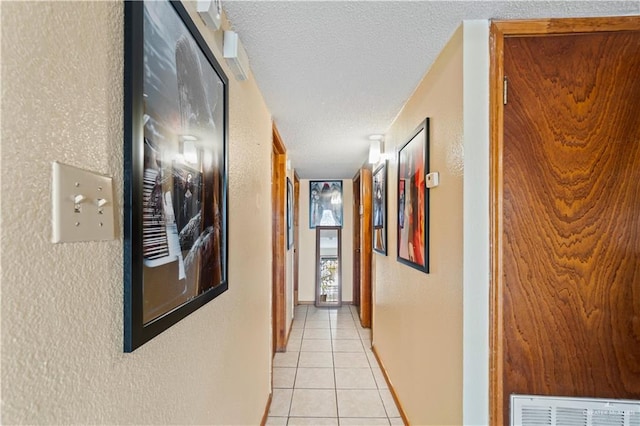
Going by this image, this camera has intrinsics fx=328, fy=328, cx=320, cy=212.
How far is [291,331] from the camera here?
162 inches

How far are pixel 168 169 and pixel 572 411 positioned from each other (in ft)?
5.50

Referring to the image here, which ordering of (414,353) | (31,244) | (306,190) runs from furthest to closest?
(306,190)
(414,353)
(31,244)

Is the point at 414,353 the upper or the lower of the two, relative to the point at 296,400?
upper

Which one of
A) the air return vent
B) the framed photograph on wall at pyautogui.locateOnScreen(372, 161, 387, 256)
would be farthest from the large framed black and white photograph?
the framed photograph on wall at pyautogui.locateOnScreen(372, 161, 387, 256)

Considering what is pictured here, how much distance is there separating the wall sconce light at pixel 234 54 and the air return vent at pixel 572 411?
5.82 ft

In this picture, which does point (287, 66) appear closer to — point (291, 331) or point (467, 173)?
point (467, 173)

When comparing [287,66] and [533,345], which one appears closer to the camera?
[533,345]

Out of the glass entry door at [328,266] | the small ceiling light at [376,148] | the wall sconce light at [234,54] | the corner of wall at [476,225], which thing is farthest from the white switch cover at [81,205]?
the glass entry door at [328,266]

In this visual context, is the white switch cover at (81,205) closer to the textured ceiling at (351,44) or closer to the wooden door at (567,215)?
the textured ceiling at (351,44)

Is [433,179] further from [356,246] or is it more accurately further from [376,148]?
[356,246]

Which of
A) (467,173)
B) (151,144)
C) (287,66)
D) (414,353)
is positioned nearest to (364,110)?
(287,66)

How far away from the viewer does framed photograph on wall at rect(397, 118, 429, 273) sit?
1.80 metres

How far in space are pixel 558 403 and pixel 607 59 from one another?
137 centimetres

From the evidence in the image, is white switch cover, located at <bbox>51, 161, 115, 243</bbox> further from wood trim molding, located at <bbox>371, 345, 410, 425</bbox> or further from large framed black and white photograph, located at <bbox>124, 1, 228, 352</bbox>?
wood trim molding, located at <bbox>371, 345, 410, 425</bbox>
